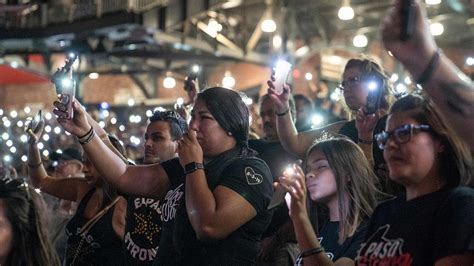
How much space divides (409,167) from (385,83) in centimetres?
212

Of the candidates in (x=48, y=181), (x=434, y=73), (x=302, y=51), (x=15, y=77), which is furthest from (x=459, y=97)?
(x=15, y=77)

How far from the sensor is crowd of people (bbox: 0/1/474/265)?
258cm

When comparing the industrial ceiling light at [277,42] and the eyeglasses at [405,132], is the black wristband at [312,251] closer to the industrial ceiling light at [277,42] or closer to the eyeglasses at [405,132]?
the eyeglasses at [405,132]

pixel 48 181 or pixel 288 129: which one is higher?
pixel 288 129

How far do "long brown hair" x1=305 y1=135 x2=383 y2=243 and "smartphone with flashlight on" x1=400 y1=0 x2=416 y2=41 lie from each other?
1614mm

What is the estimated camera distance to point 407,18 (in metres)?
2.13

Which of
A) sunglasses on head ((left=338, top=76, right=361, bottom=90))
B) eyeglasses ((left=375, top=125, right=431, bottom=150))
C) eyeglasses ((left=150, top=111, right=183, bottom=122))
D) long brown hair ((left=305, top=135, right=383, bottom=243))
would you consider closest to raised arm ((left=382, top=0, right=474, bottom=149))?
eyeglasses ((left=375, top=125, right=431, bottom=150))

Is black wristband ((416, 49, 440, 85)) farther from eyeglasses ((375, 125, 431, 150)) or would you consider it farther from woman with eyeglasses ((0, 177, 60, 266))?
woman with eyeglasses ((0, 177, 60, 266))

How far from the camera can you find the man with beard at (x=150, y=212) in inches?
183

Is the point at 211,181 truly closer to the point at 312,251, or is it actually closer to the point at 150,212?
the point at 312,251

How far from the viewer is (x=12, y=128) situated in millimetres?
16688

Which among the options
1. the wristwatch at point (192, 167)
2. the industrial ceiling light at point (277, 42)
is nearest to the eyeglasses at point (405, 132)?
the wristwatch at point (192, 167)

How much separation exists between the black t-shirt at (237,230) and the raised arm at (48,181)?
85.5 inches

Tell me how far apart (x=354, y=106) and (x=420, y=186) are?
229cm
